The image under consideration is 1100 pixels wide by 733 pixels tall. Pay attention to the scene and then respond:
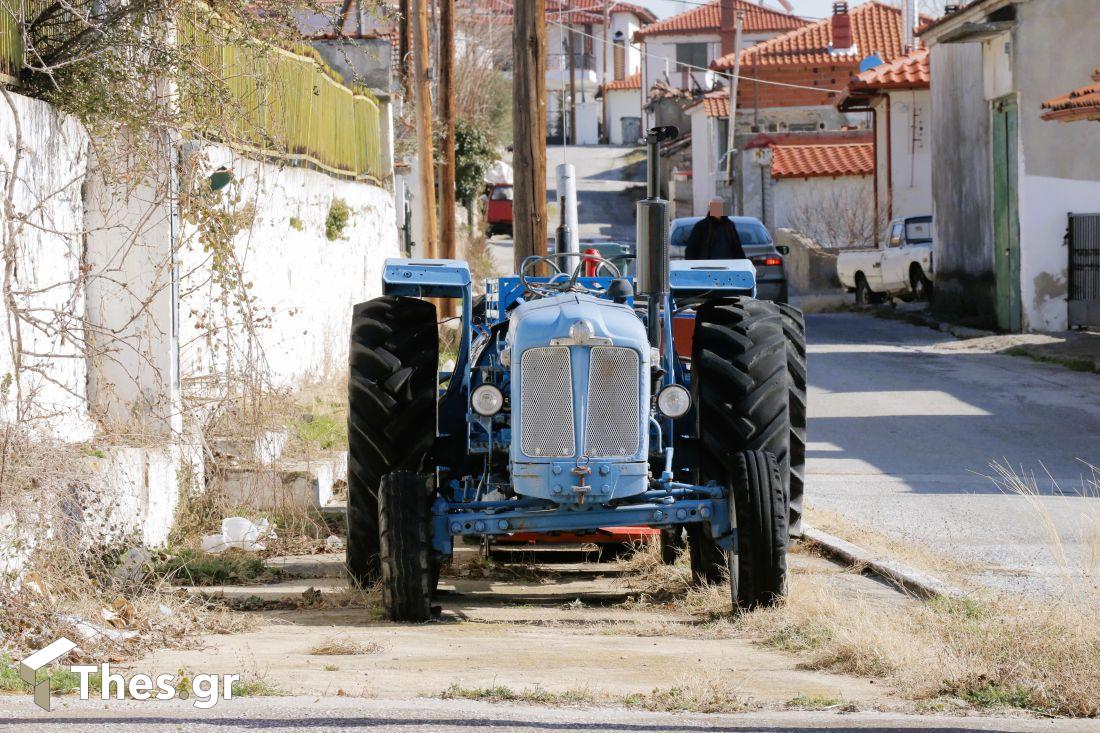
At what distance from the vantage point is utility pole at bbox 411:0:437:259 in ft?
67.9

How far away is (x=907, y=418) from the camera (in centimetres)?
1572

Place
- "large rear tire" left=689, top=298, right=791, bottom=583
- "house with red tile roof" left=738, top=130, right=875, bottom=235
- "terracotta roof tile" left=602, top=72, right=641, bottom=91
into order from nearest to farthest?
"large rear tire" left=689, top=298, right=791, bottom=583
"house with red tile roof" left=738, top=130, right=875, bottom=235
"terracotta roof tile" left=602, top=72, right=641, bottom=91

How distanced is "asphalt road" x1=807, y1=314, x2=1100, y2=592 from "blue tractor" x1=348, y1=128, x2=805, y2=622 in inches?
67.0

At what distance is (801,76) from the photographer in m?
58.6

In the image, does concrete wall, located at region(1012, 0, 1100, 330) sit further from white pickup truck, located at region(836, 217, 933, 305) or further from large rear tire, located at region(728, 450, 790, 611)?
large rear tire, located at region(728, 450, 790, 611)

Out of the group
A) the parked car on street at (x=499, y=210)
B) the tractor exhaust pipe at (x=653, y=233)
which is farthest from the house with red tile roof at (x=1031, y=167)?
the parked car on street at (x=499, y=210)

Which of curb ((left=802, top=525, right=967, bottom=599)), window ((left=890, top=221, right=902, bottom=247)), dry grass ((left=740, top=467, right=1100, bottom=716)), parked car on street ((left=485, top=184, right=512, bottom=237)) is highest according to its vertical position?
parked car on street ((left=485, top=184, right=512, bottom=237))

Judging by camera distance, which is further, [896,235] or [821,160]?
[821,160]

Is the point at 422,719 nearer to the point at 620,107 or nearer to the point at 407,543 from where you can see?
the point at 407,543

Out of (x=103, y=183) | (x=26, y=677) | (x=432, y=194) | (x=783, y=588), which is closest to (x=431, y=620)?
(x=783, y=588)

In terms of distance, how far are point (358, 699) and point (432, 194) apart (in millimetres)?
15981

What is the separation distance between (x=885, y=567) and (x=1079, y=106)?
37.0 ft

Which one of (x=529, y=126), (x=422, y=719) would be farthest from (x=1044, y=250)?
(x=422, y=719)

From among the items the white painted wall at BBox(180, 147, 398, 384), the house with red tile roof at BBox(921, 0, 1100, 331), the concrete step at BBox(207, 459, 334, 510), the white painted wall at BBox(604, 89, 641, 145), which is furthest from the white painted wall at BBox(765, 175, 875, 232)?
the white painted wall at BBox(604, 89, 641, 145)
